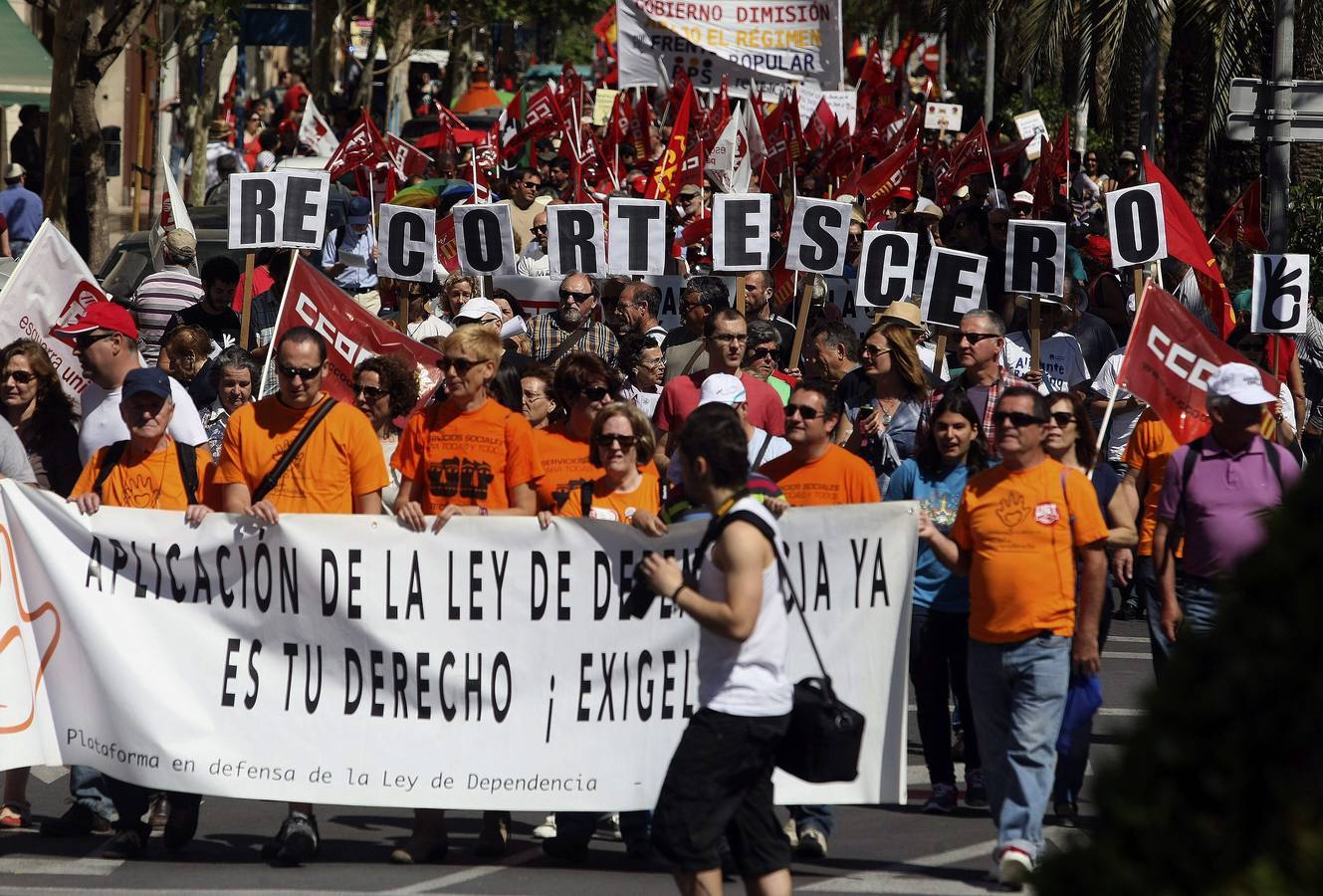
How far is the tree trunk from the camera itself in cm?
2034

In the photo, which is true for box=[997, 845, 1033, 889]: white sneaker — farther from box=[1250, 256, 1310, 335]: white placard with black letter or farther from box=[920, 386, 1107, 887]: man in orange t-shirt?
box=[1250, 256, 1310, 335]: white placard with black letter

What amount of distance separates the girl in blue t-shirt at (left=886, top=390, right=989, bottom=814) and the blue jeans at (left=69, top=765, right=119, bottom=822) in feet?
9.90

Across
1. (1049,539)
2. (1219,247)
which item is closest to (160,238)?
(1219,247)

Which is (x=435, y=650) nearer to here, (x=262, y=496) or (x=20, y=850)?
(x=262, y=496)

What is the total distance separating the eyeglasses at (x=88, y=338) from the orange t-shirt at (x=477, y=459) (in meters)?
1.54

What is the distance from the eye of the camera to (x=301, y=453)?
7.05m

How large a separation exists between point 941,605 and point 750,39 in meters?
17.0

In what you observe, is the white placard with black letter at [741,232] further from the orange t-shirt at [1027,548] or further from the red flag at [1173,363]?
the orange t-shirt at [1027,548]

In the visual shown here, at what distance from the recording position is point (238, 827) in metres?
7.57

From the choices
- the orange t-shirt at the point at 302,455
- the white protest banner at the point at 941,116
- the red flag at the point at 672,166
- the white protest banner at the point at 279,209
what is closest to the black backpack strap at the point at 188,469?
the orange t-shirt at the point at 302,455

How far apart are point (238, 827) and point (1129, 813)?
5.35m

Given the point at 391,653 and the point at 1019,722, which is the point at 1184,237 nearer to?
the point at 1019,722

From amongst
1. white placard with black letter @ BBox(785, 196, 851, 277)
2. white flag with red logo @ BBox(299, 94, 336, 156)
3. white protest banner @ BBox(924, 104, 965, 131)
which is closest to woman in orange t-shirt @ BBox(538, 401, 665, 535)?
white placard with black letter @ BBox(785, 196, 851, 277)

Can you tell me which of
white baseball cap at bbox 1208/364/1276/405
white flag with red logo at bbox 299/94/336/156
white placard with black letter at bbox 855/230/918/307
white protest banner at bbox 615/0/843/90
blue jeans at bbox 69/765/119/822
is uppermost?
white protest banner at bbox 615/0/843/90
